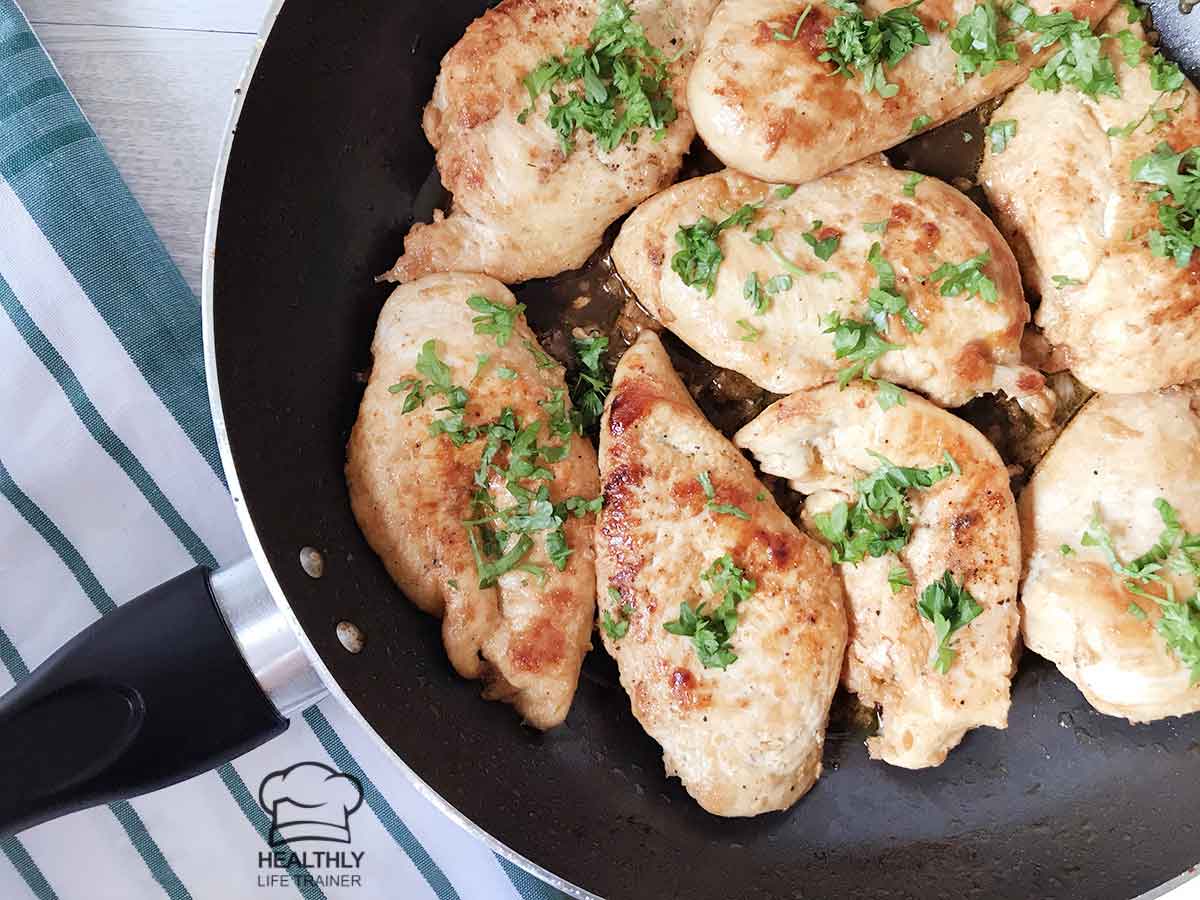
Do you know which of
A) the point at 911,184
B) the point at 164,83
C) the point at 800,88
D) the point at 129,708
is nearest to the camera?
the point at 129,708

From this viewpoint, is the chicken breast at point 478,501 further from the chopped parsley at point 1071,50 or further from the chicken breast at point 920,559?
the chopped parsley at point 1071,50

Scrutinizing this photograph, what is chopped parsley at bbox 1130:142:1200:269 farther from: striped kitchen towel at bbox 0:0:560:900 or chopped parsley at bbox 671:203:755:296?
striped kitchen towel at bbox 0:0:560:900

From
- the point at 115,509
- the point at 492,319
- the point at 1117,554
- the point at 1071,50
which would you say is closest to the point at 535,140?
the point at 492,319

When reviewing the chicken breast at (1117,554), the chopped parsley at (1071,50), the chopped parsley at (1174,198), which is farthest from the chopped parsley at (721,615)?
the chopped parsley at (1071,50)

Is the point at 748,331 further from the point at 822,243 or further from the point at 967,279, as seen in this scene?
the point at 967,279

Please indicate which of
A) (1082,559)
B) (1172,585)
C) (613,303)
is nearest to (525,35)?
(613,303)

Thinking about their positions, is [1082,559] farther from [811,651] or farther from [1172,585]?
[811,651]

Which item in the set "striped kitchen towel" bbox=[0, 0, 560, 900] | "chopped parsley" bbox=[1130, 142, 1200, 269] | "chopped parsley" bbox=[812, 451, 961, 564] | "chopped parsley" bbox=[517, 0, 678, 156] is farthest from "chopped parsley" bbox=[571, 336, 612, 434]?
"chopped parsley" bbox=[1130, 142, 1200, 269]
